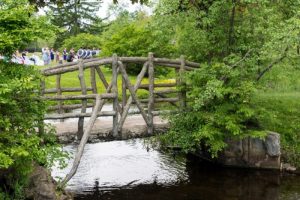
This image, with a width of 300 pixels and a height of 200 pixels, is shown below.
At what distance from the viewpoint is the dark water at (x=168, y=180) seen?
1352 centimetres

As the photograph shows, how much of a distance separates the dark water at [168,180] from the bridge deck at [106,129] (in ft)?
4.80

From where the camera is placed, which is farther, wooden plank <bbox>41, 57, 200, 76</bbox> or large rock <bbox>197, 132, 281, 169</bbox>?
large rock <bbox>197, 132, 281, 169</bbox>

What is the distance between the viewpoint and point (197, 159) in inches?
686

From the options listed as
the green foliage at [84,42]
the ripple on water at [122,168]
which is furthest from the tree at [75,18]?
the ripple on water at [122,168]

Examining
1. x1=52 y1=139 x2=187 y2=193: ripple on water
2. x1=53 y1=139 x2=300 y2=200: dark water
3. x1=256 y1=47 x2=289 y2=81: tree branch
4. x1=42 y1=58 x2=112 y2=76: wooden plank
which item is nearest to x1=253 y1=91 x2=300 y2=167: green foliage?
x1=256 y1=47 x2=289 y2=81: tree branch

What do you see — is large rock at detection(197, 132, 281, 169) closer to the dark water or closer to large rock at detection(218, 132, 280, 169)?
large rock at detection(218, 132, 280, 169)

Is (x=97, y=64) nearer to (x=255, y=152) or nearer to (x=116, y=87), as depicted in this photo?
(x=116, y=87)

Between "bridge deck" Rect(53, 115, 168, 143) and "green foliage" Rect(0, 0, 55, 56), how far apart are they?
4.28 m

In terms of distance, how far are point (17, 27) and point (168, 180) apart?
7.42 metres

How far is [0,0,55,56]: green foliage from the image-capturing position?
9227 mm

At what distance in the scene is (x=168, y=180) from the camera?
48.6 feet

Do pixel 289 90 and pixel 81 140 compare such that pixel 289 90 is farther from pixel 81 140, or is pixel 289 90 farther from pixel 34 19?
pixel 34 19

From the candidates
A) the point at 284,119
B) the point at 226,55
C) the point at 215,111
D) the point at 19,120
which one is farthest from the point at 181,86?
the point at 19,120

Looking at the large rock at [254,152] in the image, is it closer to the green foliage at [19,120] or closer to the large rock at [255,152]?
the large rock at [255,152]
